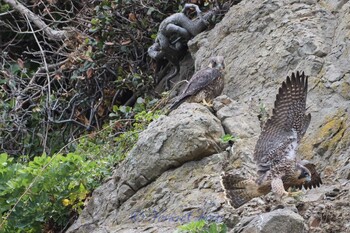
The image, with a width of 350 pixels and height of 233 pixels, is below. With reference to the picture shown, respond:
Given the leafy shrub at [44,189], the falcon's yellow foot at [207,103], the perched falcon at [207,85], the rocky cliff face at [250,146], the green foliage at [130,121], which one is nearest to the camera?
the rocky cliff face at [250,146]

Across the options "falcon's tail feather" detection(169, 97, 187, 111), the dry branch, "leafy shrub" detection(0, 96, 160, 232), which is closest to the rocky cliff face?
"falcon's tail feather" detection(169, 97, 187, 111)

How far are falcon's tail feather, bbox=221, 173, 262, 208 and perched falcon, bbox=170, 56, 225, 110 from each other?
7.48 ft

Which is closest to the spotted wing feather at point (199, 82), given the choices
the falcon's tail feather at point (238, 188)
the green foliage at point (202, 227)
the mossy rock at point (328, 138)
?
the mossy rock at point (328, 138)

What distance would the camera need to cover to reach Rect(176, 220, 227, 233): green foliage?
691cm

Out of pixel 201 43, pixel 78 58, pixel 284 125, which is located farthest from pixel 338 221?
pixel 78 58

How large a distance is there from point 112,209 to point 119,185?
0.69 feet

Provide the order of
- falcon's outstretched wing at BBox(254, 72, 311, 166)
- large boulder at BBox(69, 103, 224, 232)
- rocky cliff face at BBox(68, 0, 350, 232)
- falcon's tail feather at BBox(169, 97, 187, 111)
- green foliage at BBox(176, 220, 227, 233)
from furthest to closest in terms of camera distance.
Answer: falcon's tail feather at BBox(169, 97, 187, 111)
large boulder at BBox(69, 103, 224, 232)
falcon's outstretched wing at BBox(254, 72, 311, 166)
rocky cliff face at BBox(68, 0, 350, 232)
green foliage at BBox(176, 220, 227, 233)

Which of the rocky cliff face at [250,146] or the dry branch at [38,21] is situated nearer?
the rocky cliff face at [250,146]

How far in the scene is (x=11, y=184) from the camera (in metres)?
9.64

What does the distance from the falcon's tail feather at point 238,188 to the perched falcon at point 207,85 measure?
89.7 inches

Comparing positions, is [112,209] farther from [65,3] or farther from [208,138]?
[65,3]

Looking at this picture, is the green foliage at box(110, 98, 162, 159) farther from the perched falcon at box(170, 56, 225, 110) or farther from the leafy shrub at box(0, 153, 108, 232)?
the leafy shrub at box(0, 153, 108, 232)

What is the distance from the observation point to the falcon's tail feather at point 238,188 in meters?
7.70

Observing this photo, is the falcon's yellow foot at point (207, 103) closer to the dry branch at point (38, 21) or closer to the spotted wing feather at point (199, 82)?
the spotted wing feather at point (199, 82)
